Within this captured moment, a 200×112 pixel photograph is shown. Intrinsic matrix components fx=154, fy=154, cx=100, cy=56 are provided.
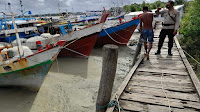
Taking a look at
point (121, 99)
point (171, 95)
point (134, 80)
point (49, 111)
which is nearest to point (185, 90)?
point (171, 95)

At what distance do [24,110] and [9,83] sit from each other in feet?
5.27

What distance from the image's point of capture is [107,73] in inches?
107

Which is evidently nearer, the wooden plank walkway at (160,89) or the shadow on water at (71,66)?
the wooden plank walkway at (160,89)

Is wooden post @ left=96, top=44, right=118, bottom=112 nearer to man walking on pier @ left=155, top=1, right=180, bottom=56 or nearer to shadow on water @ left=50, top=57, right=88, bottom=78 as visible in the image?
man walking on pier @ left=155, top=1, right=180, bottom=56

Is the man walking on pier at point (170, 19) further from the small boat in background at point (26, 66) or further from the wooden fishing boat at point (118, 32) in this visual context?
the wooden fishing boat at point (118, 32)

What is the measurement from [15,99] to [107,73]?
437cm

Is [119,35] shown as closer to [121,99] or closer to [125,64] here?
[125,64]

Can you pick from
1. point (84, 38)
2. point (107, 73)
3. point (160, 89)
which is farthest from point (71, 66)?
point (107, 73)

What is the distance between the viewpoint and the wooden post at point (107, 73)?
262 centimetres

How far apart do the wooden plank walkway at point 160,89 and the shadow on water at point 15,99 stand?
11.3 feet

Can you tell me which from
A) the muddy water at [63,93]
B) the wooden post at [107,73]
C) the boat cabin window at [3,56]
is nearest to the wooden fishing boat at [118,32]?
the muddy water at [63,93]

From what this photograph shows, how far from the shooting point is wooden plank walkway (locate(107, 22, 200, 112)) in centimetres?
307

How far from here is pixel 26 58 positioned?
17.1 ft

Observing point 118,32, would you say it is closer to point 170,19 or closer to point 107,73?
point 170,19
